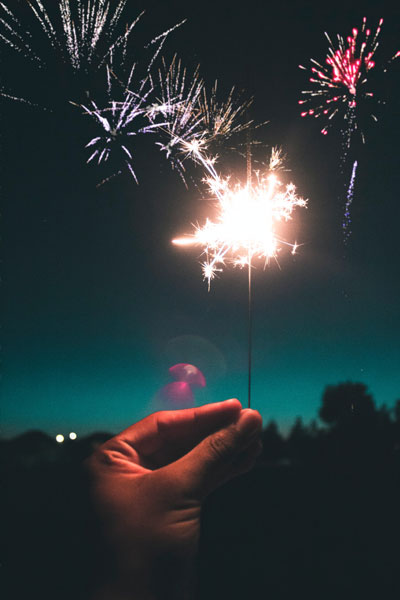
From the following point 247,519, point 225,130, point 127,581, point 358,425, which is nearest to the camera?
point 127,581

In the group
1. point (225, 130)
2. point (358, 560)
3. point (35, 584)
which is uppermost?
point (225, 130)

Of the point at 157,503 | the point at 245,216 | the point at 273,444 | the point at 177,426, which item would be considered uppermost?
the point at 245,216

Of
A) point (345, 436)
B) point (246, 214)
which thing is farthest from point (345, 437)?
point (246, 214)

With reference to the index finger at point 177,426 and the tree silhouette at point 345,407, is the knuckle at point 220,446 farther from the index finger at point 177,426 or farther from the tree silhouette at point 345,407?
the tree silhouette at point 345,407

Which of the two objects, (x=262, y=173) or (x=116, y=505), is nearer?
(x=116, y=505)

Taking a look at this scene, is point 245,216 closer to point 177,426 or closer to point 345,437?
point 177,426

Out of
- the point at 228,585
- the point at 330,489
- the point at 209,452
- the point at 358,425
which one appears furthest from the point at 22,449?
the point at 358,425

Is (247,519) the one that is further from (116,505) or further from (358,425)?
(358,425)
